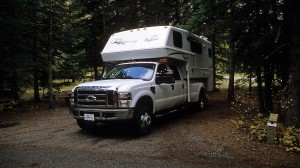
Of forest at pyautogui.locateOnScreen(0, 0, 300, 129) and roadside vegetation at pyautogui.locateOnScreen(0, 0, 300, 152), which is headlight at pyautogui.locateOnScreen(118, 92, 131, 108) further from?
roadside vegetation at pyautogui.locateOnScreen(0, 0, 300, 152)

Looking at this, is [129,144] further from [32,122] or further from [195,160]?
[32,122]

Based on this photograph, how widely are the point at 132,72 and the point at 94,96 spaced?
6.12 ft

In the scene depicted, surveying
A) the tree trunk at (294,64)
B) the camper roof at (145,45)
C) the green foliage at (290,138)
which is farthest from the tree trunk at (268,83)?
the camper roof at (145,45)

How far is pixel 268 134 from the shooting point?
7.17 m

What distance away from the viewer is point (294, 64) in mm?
8031

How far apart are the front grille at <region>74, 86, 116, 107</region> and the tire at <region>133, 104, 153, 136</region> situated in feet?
2.81

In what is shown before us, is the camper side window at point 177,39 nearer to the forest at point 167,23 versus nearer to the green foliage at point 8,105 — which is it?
the forest at point 167,23

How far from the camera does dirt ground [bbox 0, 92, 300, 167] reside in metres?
5.94

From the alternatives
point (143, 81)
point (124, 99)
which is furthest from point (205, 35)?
point (124, 99)

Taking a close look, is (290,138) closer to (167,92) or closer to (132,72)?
(167,92)

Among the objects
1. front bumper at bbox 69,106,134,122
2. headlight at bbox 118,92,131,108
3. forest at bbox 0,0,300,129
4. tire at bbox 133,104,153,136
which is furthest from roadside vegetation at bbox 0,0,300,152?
headlight at bbox 118,92,131,108

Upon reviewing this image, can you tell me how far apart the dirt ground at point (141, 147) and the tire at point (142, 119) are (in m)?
0.21

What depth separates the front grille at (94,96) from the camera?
774cm

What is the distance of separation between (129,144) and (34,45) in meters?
12.1
